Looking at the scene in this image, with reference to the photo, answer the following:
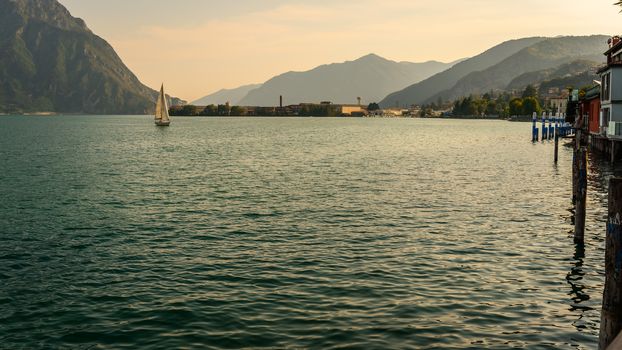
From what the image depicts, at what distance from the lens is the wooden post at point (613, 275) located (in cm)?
1357

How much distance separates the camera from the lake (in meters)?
16.7

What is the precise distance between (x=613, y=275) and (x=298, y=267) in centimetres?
1255

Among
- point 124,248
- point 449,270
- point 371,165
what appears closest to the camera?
point 449,270

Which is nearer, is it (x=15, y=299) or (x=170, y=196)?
(x=15, y=299)

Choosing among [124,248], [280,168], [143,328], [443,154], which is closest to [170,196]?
[124,248]

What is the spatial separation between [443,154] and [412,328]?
77.3m

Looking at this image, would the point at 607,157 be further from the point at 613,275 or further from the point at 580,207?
the point at 613,275

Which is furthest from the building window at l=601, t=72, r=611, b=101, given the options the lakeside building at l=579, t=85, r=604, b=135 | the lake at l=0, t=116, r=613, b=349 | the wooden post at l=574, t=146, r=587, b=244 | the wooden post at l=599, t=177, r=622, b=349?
the wooden post at l=599, t=177, r=622, b=349

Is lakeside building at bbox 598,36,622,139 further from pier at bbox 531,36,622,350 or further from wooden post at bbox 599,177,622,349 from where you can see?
wooden post at bbox 599,177,622,349

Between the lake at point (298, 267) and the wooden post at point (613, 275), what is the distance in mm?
2091

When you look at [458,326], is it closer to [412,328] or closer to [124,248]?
[412,328]

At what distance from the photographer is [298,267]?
2355cm

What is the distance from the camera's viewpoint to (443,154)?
9169 cm

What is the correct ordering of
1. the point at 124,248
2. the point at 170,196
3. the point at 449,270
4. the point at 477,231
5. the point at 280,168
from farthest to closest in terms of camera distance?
the point at 280,168 → the point at 170,196 → the point at 477,231 → the point at 124,248 → the point at 449,270
